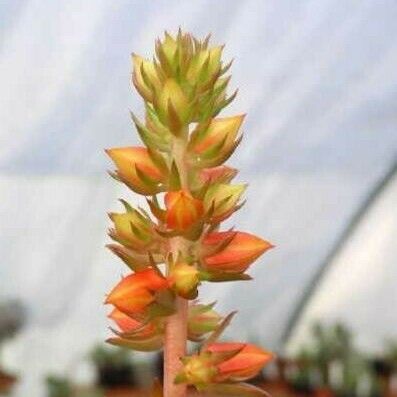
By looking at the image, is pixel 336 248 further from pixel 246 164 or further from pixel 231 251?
pixel 231 251

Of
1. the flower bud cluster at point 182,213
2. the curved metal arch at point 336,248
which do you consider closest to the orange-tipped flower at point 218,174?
the flower bud cluster at point 182,213

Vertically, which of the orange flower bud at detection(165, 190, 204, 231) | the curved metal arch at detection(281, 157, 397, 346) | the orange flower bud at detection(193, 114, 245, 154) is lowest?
the orange flower bud at detection(165, 190, 204, 231)

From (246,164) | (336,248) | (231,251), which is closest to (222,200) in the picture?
(231,251)

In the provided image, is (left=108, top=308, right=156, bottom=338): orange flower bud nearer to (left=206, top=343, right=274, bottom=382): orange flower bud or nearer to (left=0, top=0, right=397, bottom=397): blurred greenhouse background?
(left=206, top=343, right=274, bottom=382): orange flower bud

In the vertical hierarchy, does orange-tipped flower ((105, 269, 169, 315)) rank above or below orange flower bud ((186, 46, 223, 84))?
below

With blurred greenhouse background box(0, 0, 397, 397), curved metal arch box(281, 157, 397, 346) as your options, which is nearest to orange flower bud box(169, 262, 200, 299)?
blurred greenhouse background box(0, 0, 397, 397)

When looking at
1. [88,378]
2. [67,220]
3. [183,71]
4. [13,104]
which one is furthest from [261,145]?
[183,71]
